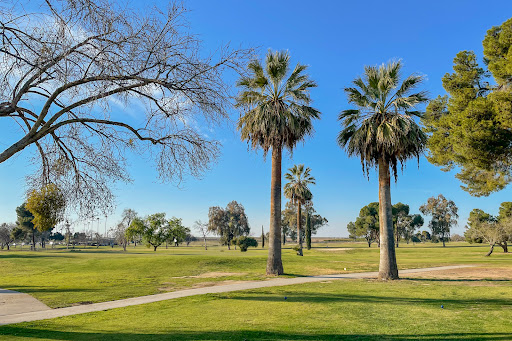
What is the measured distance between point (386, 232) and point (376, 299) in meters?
7.55

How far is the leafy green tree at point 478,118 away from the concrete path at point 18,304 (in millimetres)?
22782

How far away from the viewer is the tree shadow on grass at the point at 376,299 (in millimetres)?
12109

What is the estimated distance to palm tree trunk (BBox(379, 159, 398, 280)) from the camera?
64.8 feet

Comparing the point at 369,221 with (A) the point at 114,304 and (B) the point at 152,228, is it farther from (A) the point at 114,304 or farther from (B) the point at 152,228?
(A) the point at 114,304

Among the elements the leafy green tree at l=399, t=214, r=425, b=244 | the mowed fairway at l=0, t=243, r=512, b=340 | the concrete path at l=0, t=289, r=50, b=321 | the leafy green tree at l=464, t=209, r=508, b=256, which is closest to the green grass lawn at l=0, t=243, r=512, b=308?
the mowed fairway at l=0, t=243, r=512, b=340

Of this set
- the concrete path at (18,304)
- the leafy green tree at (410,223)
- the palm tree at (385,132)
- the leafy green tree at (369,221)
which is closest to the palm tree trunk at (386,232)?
the palm tree at (385,132)

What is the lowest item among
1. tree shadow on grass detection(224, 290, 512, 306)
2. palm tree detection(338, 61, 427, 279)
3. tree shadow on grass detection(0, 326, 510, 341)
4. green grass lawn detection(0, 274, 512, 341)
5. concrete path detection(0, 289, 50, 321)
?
concrete path detection(0, 289, 50, 321)

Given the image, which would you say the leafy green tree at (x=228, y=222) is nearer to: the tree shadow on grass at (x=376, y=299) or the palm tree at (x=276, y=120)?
the palm tree at (x=276, y=120)

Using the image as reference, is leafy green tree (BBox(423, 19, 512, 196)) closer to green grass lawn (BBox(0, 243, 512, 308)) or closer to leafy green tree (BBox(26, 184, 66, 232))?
green grass lawn (BBox(0, 243, 512, 308))

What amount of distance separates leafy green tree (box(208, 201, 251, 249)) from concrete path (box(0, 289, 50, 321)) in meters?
73.1

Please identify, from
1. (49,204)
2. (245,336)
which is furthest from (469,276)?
(49,204)

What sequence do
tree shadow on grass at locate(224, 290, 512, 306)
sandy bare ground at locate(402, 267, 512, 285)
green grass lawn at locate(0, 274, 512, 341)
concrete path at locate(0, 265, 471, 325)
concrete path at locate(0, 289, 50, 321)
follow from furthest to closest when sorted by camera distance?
sandy bare ground at locate(402, 267, 512, 285) < tree shadow on grass at locate(224, 290, 512, 306) < concrete path at locate(0, 289, 50, 321) < concrete path at locate(0, 265, 471, 325) < green grass lawn at locate(0, 274, 512, 341)

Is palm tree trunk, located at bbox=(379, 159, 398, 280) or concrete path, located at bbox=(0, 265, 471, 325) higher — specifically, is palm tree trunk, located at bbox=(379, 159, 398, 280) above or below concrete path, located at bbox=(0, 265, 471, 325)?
above

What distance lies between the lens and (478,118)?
2034 cm
